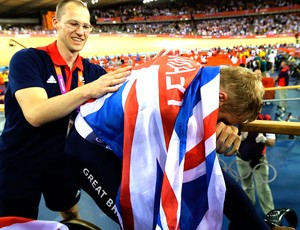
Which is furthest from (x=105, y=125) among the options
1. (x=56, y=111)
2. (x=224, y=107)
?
(x=224, y=107)

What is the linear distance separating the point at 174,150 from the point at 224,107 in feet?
0.75

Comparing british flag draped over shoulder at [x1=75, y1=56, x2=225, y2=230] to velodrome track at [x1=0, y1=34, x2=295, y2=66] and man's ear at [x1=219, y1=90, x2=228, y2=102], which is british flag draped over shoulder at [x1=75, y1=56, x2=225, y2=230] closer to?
man's ear at [x1=219, y1=90, x2=228, y2=102]

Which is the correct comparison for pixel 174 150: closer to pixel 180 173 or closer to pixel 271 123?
pixel 180 173

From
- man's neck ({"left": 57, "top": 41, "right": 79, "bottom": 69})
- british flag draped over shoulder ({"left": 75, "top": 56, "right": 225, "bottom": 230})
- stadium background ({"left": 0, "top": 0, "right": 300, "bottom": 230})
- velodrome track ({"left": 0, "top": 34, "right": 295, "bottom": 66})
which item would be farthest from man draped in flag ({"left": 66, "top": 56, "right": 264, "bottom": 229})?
velodrome track ({"left": 0, "top": 34, "right": 295, "bottom": 66})

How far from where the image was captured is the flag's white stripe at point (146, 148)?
2.60 ft

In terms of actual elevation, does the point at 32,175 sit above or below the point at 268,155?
above

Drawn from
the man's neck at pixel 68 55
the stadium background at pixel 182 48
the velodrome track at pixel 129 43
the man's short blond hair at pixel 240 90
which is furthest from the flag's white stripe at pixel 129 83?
the velodrome track at pixel 129 43

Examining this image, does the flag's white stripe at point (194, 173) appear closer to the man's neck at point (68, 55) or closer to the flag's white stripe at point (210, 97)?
the flag's white stripe at point (210, 97)

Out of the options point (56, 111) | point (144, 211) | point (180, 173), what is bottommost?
point (144, 211)

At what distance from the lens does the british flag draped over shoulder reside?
77 cm

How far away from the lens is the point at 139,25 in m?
33.2

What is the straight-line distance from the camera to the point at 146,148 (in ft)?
2.63

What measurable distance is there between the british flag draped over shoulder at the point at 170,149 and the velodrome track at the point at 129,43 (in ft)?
35.7

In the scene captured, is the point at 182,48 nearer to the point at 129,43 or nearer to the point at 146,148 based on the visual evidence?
the point at 129,43
